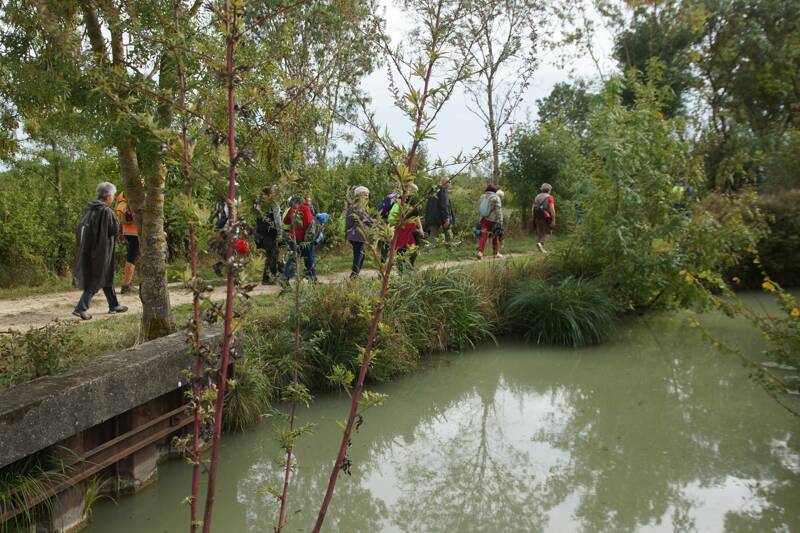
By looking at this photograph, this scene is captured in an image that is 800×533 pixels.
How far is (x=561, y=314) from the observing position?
31.2ft

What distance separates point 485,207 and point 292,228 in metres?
11.6

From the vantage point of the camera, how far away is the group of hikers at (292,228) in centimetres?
255

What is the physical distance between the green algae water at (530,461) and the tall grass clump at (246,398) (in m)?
0.13

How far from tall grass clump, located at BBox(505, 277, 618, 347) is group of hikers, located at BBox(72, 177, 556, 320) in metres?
1.45

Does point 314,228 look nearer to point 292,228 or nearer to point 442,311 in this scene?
point 292,228

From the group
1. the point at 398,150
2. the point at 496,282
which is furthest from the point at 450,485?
the point at 496,282

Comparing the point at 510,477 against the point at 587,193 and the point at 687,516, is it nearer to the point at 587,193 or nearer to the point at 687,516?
the point at 687,516

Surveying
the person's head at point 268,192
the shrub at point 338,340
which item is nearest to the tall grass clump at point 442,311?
the shrub at point 338,340

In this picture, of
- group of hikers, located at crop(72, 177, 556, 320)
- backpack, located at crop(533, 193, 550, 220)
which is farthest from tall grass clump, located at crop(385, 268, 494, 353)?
backpack, located at crop(533, 193, 550, 220)

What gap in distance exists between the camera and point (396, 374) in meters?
7.98

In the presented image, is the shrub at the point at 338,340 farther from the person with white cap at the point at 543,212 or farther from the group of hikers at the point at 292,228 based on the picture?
the person with white cap at the point at 543,212

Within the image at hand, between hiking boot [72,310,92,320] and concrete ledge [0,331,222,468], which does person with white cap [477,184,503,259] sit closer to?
hiking boot [72,310,92,320]

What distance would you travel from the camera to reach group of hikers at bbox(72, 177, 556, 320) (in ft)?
8.38

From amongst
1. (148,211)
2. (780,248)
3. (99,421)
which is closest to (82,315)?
(148,211)
